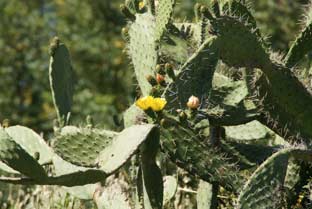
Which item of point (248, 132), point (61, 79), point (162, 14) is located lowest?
point (248, 132)

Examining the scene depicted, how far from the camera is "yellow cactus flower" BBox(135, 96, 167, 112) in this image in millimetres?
3117

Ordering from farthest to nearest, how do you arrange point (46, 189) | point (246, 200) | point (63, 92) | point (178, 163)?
1. point (46, 189)
2. point (63, 92)
3. point (178, 163)
4. point (246, 200)

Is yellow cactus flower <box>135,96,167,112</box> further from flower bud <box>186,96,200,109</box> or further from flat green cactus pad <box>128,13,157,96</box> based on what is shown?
flat green cactus pad <box>128,13,157,96</box>

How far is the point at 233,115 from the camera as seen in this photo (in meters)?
3.35

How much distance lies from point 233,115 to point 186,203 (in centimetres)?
124

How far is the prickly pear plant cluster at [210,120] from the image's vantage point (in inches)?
122

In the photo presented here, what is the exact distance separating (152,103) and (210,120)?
34 cm

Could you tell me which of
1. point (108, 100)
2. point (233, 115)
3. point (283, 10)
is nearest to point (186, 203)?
point (233, 115)

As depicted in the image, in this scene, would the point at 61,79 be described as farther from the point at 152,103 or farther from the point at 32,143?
the point at 152,103

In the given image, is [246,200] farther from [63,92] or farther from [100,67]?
[100,67]

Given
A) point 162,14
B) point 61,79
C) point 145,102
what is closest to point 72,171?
point 145,102

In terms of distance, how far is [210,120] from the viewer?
3.37 m

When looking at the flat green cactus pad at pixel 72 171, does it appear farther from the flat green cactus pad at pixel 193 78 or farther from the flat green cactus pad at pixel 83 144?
the flat green cactus pad at pixel 193 78

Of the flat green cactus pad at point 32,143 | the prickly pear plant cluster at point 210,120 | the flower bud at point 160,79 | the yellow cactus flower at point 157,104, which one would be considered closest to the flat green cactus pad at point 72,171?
the prickly pear plant cluster at point 210,120
